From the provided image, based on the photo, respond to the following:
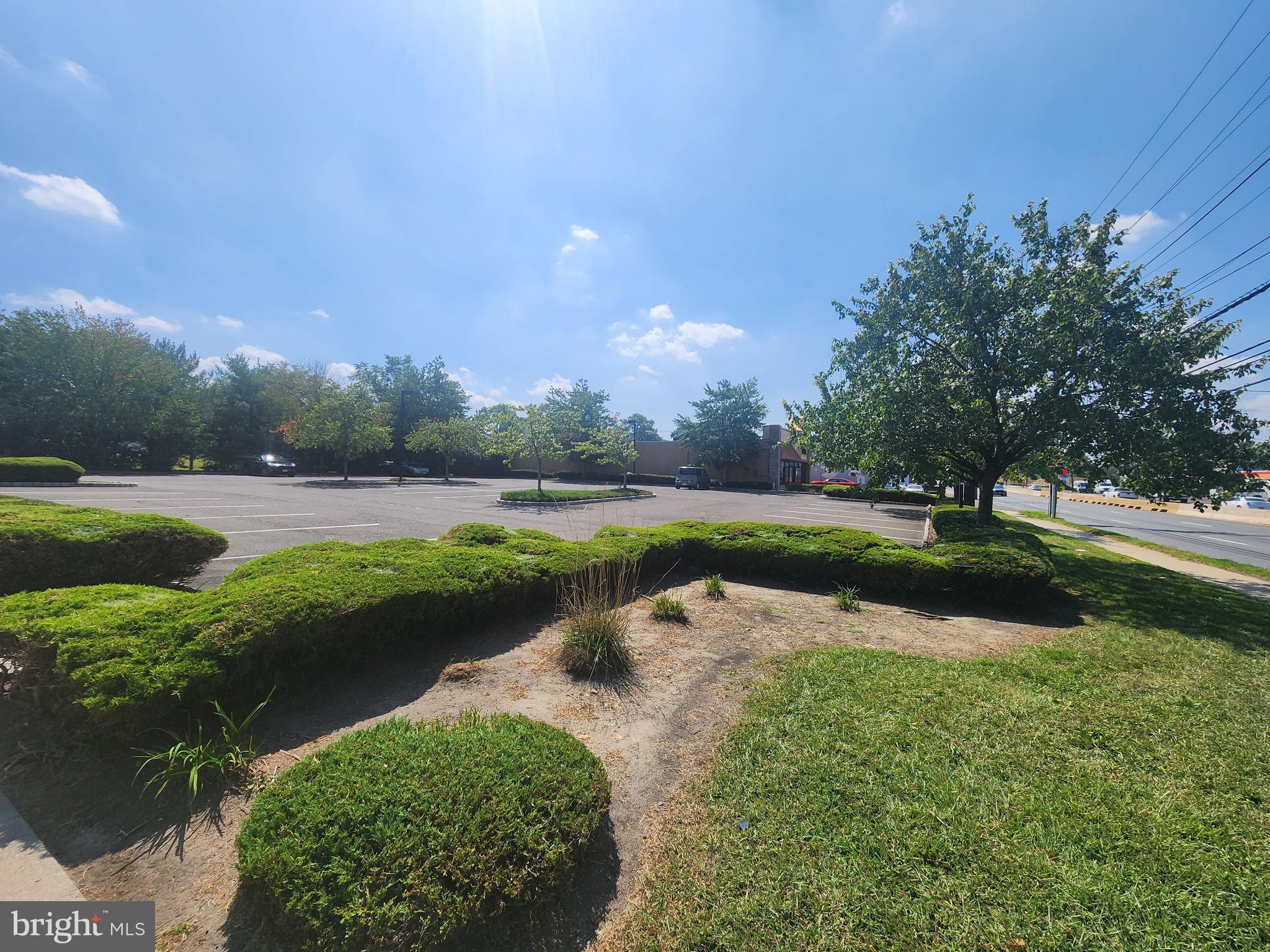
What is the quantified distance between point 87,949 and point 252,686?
1482mm

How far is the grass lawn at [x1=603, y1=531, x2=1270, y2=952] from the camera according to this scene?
175 cm

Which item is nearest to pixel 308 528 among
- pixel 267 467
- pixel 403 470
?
pixel 267 467

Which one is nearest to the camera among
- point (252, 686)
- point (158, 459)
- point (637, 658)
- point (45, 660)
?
point (45, 660)

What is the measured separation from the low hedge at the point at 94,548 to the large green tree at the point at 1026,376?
11065mm

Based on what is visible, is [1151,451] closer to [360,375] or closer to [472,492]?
[472,492]

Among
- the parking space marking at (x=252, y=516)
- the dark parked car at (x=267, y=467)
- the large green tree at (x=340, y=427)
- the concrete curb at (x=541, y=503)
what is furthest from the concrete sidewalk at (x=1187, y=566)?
the dark parked car at (x=267, y=467)

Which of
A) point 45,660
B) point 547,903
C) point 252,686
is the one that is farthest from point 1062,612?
point 45,660

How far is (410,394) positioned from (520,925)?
153ft

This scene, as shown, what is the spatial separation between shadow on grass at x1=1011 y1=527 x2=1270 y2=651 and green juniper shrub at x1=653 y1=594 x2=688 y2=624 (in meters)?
5.15

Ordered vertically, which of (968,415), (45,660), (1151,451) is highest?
(968,415)

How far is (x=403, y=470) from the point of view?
3722 cm

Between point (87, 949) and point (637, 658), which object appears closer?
point (87, 949)

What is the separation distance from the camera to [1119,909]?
178 cm

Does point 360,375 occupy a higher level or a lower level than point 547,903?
higher
